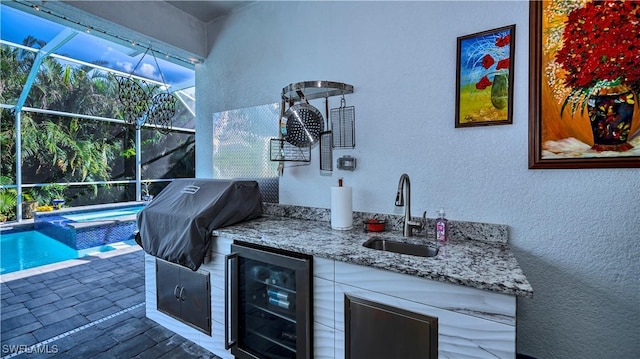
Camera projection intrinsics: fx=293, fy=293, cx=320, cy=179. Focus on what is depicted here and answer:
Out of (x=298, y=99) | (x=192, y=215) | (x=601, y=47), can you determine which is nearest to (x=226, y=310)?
(x=192, y=215)

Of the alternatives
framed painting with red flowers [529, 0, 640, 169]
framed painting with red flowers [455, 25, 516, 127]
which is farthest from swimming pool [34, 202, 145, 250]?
framed painting with red flowers [529, 0, 640, 169]

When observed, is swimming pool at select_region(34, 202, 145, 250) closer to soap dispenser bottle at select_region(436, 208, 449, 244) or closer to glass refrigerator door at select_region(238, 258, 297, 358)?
glass refrigerator door at select_region(238, 258, 297, 358)

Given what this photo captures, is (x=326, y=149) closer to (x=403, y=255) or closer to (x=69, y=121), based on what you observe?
(x=403, y=255)

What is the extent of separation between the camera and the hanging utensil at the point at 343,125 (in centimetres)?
203

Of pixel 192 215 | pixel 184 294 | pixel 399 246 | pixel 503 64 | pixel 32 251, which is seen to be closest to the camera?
pixel 503 64

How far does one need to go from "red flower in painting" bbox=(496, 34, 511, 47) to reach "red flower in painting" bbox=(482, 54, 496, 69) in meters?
0.07

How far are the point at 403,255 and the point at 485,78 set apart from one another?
41.8 inches

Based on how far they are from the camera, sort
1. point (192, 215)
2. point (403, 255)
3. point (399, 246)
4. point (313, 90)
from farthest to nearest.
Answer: point (313, 90) → point (192, 215) → point (399, 246) → point (403, 255)

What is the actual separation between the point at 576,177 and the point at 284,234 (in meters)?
1.52

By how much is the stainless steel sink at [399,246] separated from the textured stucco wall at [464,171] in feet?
0.95

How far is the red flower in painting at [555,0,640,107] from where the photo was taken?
4.28 feet

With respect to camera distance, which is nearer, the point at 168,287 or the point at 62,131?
the point at 168,287

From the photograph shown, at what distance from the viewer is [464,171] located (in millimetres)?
1666

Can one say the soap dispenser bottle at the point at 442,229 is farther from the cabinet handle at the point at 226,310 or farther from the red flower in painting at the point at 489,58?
the cabinet handle at the point at 226,310
